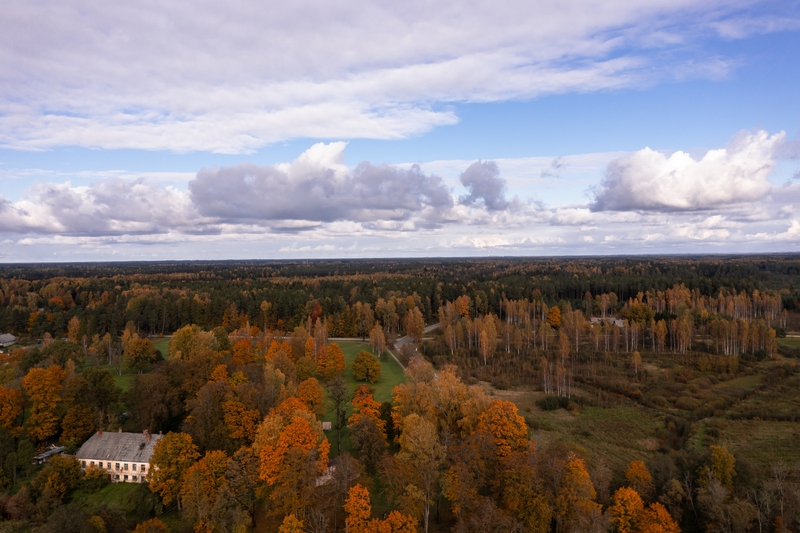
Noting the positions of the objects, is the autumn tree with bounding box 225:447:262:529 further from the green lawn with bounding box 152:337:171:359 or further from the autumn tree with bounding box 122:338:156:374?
the green lawn with bounding box 152:337:171:359

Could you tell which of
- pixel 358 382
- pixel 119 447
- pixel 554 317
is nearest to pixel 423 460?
pixel 119 447

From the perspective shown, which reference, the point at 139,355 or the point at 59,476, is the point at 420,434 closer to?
the point at 59,476

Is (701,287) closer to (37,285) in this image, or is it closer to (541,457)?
(541,457)

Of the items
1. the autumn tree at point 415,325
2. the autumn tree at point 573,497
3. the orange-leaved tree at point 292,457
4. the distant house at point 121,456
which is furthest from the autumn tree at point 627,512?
the autumn tree at point 415,325

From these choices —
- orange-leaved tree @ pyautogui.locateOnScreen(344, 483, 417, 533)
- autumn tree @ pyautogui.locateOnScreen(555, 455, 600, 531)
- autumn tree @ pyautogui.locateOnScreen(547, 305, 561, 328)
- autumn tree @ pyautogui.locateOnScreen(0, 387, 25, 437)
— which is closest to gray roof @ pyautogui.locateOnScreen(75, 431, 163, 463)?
autumn tree @ pyautogui.locateOnScreen(0, 387, 25, 437)

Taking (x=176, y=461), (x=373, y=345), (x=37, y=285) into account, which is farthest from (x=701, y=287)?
(x=37, y=285)

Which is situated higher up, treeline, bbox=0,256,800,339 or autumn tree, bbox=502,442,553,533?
treeline, bbox=0,256,800,339

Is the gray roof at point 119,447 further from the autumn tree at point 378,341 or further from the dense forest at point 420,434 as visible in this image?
the autumn tree at point 378,341
